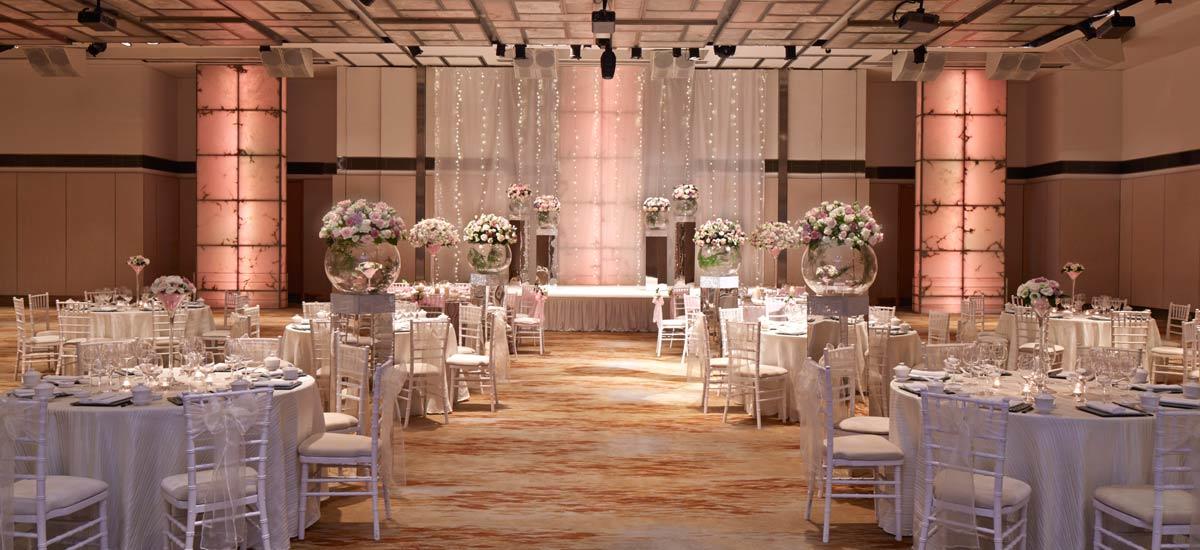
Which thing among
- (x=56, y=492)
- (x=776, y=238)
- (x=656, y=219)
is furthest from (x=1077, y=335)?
(x=56, y=492)

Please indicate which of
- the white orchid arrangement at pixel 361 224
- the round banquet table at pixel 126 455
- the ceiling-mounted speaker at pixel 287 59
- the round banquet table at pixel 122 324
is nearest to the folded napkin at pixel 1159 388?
the white orchid arrangement at pixel 361 224

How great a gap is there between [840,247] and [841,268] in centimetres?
15

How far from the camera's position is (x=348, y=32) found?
11.3 m

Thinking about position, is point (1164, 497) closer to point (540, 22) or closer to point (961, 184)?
point (540, 22)

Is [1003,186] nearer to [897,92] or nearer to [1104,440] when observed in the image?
[897,92]

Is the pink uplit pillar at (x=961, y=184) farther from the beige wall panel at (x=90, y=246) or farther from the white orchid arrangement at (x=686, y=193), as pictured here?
the beige wall panel at (x=90, y=246)

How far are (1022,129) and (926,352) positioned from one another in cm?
1510

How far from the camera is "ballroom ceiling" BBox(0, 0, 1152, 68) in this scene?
9.75 m

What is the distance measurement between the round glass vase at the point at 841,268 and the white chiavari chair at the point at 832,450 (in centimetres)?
111

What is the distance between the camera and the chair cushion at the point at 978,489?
407cm

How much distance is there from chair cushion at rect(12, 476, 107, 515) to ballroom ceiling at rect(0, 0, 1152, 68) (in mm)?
6665

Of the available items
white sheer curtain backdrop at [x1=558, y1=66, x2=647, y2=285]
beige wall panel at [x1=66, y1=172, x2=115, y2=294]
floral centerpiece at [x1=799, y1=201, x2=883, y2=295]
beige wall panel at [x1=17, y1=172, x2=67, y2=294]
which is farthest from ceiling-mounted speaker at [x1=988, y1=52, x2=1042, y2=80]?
beige wall panel at [x1=17, y1=172, x2=67, y2=294]

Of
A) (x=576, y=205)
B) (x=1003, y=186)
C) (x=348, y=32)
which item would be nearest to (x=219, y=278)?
(x=576, y=205)

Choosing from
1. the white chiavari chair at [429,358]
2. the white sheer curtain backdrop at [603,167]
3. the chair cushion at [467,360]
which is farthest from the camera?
the white sheer curtain backdrop at [603,167]
